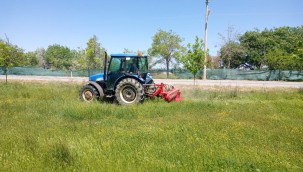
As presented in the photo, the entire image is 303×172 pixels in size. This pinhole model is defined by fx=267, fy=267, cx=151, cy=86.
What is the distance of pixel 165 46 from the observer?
45.0 m

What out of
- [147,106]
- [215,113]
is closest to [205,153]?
[215,113]

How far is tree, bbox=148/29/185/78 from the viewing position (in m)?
45.2

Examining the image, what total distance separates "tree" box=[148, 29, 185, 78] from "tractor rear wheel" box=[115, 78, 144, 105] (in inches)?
1319

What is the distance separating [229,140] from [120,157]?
260 centimetres

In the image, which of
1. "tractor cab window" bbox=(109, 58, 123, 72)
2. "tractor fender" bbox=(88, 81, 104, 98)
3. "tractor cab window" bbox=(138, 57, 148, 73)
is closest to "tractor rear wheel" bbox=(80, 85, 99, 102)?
"tractor fender" bbox=(88, 81, 104, 98)

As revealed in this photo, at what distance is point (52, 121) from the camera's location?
318 inches

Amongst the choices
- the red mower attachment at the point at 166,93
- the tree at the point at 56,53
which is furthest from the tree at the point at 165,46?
the tree at the point at 56,53

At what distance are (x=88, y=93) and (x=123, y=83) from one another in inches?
70.9

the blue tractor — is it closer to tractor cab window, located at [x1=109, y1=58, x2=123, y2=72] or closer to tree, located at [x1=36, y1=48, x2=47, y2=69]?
tractor cab window, located at [x1=109, y1=58, x2=123, y2=72]

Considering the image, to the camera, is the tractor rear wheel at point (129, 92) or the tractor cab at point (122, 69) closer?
the tractor rear wheel at point (129, 92)

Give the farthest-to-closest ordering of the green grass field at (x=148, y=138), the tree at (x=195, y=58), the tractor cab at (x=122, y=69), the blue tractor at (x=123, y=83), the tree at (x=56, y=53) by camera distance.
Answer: the tree at (x=56, y=53)
the tree at (x=195, y=58)
the tractor cab at (x=122, y=69)
the blue tractor at (x=123, y=83)
the green grass field at (x=148, y=138)

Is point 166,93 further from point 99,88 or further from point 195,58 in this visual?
point 195,58

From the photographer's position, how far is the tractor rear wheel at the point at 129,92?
36.9 ft

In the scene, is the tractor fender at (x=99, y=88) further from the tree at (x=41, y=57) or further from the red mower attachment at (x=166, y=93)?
the tree at (x=41, y=57)
